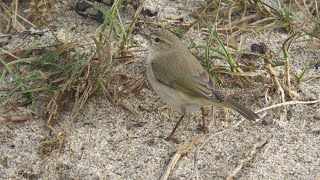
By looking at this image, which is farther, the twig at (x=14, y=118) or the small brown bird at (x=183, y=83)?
the twig at (x=14, y=118)

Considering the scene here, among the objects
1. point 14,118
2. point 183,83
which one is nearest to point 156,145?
point 183,83

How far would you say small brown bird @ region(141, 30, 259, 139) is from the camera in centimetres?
492

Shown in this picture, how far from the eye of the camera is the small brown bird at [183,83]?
4.92m

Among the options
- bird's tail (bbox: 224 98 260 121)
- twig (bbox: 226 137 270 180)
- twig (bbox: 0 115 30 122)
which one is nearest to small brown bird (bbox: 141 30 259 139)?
bird's tail (bbox: 224 98 260 121)

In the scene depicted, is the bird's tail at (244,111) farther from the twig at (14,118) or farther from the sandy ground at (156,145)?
the twig at (14,118)

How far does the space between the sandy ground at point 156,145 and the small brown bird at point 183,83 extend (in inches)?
9.1

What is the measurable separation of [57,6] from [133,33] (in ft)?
2.85

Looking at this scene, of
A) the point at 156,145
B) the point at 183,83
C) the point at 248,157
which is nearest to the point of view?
the point at 248,157

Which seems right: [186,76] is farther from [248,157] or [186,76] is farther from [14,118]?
[14,118]

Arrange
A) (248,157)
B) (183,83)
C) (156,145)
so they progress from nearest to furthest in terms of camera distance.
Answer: (248,157) < (156,145) < (183,83)

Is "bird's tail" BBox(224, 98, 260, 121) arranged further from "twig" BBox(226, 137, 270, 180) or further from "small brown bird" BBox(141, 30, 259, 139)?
"twig" BBox(226, 137, 270, 180)

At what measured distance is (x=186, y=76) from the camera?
512cm

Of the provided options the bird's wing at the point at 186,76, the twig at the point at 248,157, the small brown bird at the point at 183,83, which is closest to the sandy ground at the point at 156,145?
the twig at the point at 248,157

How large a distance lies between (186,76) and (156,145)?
0.59m
